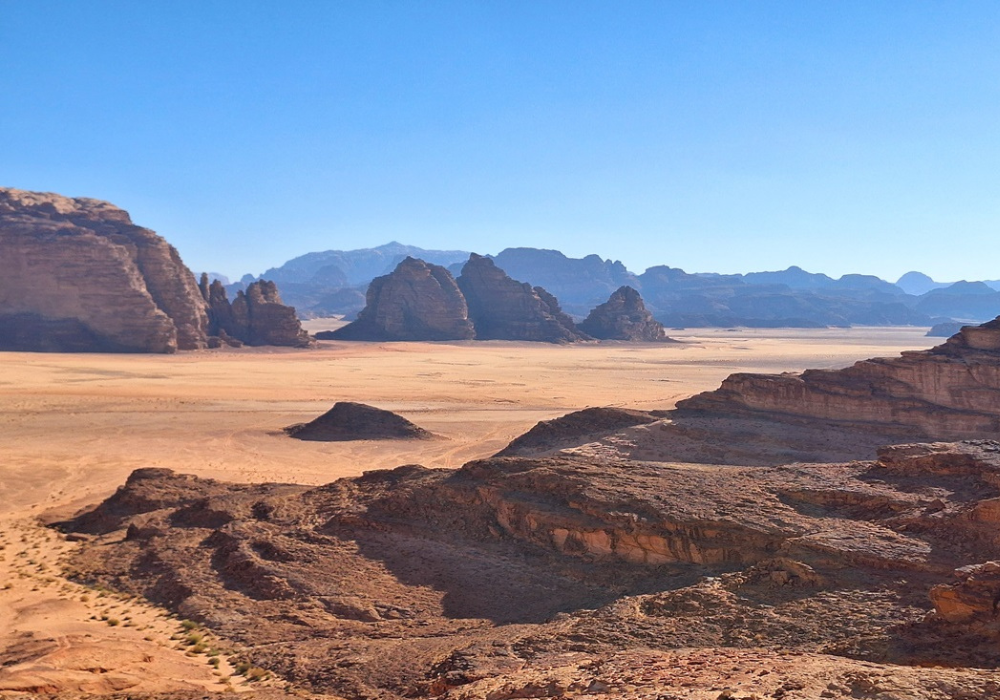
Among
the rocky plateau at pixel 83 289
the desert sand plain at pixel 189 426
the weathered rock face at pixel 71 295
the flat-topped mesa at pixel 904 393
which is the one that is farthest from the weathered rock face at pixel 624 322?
the flat-topped mesa at pixel 904 393

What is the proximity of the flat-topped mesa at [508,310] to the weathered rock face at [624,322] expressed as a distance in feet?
13.9

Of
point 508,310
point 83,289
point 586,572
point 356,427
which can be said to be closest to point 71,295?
point 83,289

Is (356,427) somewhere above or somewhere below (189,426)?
above

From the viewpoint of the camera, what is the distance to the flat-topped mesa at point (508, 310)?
116 meters

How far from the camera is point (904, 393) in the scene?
918 inches

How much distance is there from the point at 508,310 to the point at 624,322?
1813cm

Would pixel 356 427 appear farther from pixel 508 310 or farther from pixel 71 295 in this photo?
pixel 508 310

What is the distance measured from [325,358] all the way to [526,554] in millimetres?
69890

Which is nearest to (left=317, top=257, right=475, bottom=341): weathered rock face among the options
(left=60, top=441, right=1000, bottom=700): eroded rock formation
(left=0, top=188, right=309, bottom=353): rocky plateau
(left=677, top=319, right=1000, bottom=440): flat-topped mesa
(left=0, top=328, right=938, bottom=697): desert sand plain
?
(left=0, top=328, right=938, bottom=697): desert sand plain

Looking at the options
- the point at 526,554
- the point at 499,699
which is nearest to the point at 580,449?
the point at 526,554

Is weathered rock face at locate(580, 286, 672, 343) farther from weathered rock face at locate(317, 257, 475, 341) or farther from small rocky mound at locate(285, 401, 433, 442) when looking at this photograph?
small rocky mound at locate(285, 401, 433, 442)

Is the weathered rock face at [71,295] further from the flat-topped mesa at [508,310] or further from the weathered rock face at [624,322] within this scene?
the weathered rock face at [624,322]

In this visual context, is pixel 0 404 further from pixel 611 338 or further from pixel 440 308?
pixel 611 338

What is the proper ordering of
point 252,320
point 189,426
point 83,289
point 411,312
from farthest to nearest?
1. point 411,312
2. point 252,320
3. point 83,289
4. point 189,426
